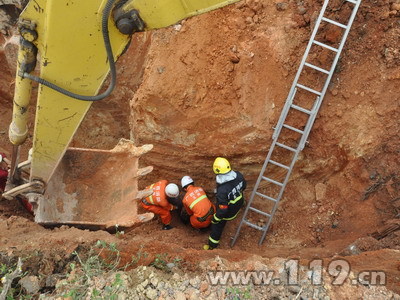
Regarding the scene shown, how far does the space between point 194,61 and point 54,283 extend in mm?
3993

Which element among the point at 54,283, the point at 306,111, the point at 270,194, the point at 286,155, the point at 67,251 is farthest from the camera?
the point at 270,194

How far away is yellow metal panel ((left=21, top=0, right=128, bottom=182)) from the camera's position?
3145 mm

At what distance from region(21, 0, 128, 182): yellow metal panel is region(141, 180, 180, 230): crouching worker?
98.6 inches

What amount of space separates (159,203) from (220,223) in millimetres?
1119

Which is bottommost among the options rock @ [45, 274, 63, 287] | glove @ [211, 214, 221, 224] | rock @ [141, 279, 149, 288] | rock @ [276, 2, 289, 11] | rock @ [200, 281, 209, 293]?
rock @ [45, 274, 63, 287]

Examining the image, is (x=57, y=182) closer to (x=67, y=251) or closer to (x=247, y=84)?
(x=67, y=251)

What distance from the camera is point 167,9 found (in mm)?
3215

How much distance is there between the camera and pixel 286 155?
21.8ft

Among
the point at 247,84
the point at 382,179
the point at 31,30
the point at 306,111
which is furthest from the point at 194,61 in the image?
the point at 382,179

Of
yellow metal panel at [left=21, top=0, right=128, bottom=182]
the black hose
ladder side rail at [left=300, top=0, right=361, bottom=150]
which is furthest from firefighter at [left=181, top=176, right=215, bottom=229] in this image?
the black hose

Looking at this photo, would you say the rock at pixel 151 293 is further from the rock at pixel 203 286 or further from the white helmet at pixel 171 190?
the white helmet at pixel 171 190

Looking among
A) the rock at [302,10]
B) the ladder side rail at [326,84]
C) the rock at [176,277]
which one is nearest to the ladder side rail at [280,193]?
the ladder side rail at [326,84]

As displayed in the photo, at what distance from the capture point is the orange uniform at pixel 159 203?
6527mm

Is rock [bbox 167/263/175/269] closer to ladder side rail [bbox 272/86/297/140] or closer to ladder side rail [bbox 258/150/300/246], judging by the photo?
ladder side rail [bbox 258/150/300/246]
